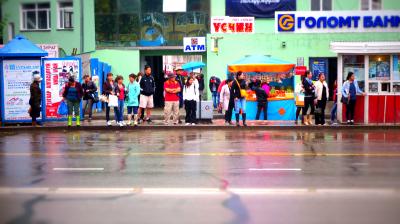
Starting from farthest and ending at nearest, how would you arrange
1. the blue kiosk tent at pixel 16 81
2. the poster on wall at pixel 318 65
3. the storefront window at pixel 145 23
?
the storefront window at pixel 145 23 → the poster on wall at pixel 318 65 → the blue kiosk tent at pixel 16 81

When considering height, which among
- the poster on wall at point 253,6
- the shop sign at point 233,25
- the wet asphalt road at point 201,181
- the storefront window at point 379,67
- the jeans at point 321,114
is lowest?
the wet asphalt road at point 201,181

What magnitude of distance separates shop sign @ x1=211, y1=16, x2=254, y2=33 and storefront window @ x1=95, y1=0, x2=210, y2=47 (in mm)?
3141

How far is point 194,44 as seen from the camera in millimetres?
32062

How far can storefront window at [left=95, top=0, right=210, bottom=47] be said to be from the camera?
107 feet

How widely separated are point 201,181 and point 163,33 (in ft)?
77.8

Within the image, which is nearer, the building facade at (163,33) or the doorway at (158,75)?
the building facade at (163,33)

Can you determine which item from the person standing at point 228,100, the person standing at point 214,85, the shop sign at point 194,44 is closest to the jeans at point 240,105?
the person standing at point 228,100

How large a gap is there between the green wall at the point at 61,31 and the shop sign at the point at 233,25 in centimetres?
799

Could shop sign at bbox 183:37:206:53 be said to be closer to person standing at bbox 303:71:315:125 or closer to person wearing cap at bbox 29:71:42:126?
person standing at bbox 303:71:315:125

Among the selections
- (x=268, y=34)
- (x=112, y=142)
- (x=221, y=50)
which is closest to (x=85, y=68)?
(x=221, y=50)

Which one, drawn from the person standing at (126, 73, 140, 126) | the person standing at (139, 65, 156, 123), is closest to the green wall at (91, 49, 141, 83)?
the person standing at (139, 65, 156, 123)

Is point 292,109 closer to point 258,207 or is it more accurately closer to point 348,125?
point 348,125

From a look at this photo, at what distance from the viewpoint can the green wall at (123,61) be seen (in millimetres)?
32125

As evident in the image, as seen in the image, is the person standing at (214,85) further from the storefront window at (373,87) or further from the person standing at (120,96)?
the storefront window at (373,87)
